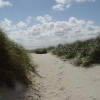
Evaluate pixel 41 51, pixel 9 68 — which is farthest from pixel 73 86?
pixel 41 51

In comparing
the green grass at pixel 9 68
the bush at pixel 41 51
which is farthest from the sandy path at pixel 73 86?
the bush at pixel 41 51

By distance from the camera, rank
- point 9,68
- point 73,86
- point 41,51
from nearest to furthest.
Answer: point 9,68
point 73,86
point 41,51

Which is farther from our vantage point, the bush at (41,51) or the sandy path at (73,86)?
the bush at (41,51)

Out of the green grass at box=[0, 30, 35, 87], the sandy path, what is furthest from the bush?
the green grass at box=[0, 30, 35, 87]

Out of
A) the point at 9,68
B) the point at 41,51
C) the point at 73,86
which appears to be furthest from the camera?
the point at 41,51

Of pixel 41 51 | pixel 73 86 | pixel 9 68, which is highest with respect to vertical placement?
pixel 9 68

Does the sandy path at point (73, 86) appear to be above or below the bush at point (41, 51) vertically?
below

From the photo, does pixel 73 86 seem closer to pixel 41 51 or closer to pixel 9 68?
pixel 9 68

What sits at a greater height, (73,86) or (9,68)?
(9,68)

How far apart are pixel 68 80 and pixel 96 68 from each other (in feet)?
4.91

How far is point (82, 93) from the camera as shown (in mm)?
3420

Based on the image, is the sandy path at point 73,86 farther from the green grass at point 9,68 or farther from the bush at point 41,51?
the bush at point 41,51

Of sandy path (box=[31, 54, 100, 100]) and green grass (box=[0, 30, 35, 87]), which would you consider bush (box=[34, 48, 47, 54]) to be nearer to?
sandy path (box=[31, 54, 100, 100])

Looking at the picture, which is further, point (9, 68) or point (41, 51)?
point (41, 51)
